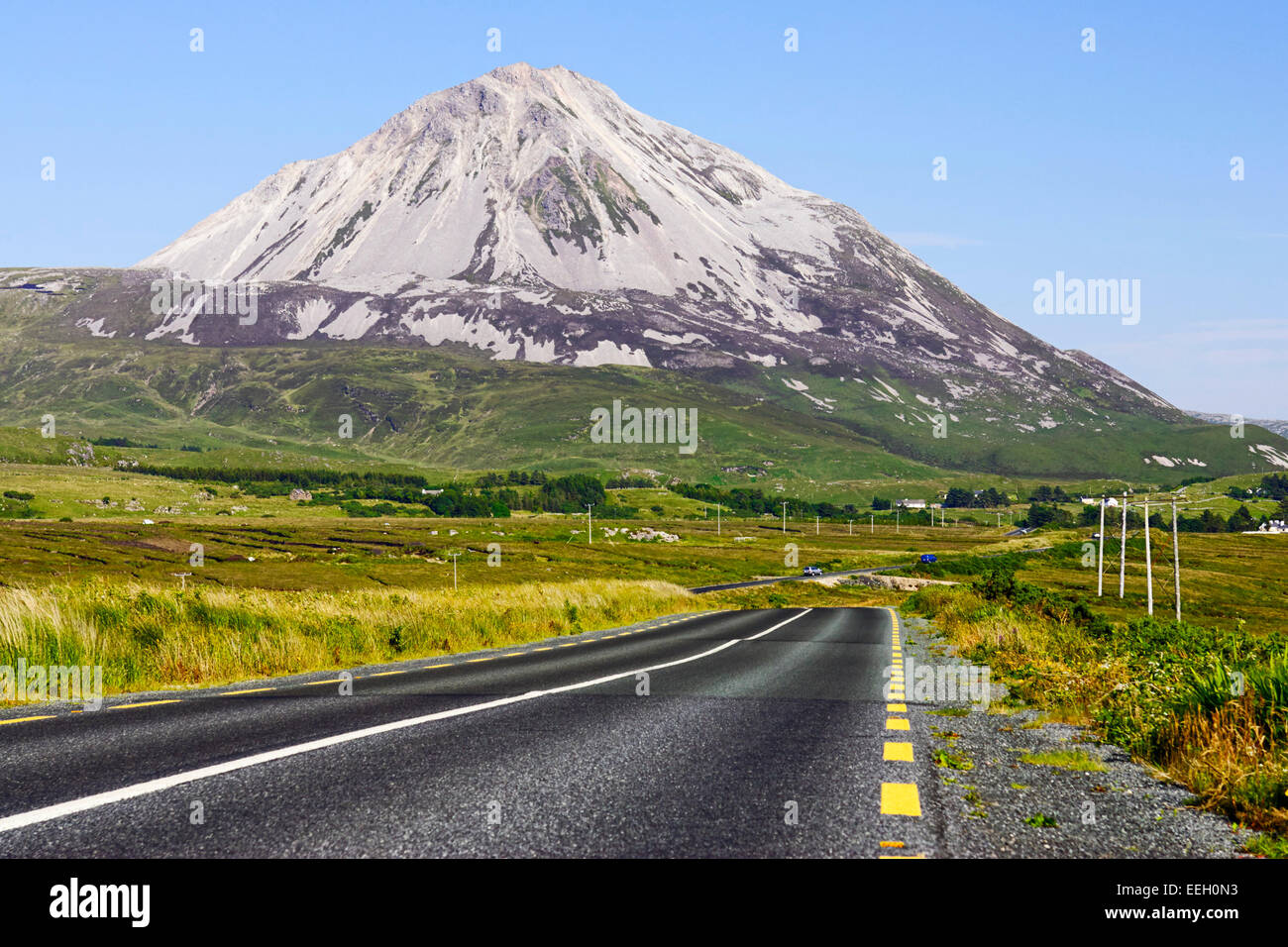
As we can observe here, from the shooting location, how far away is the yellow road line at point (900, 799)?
23.5 ft

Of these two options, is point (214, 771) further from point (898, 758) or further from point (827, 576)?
point (827, 576)

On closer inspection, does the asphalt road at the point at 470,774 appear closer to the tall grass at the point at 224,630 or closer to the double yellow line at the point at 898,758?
the double yellow line at the point at 898,758

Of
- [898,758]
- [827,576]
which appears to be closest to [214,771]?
[898,758]

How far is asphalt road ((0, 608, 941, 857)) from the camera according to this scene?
20.4ft

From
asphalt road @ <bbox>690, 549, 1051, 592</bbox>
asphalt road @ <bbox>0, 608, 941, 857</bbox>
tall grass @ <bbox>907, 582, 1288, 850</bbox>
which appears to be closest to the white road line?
asphalt road @ <bbox>0, 608, 941, 857</bbox>

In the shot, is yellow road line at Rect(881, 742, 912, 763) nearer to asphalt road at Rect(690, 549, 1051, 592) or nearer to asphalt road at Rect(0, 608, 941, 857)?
asphalt road at Rect(0, 608, 941, 857)

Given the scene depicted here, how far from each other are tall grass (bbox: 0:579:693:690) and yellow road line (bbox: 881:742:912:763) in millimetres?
11609

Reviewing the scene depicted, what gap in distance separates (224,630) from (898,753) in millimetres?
14077

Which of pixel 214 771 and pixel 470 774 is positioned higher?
pixel 214 771

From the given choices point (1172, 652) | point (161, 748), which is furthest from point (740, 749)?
point (1172, 652)

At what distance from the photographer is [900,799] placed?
754cm

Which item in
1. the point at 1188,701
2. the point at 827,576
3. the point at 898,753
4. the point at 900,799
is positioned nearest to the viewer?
the point at 900,799
